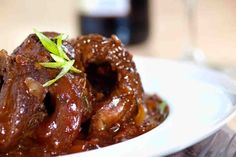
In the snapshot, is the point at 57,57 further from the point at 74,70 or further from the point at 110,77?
the point at 110,77

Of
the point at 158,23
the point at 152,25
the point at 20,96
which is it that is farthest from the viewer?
the point at 158,23

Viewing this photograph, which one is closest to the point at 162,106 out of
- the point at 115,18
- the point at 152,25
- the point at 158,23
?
the point at 115,18

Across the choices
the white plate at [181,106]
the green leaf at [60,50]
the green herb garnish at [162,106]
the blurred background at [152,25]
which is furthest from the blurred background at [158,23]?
the green leaf at [60,50]

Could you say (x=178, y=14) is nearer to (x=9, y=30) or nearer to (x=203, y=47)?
(x=203, y=47)

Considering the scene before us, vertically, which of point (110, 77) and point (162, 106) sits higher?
point (110, 77)

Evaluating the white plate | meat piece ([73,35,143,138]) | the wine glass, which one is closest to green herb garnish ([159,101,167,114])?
the white plate

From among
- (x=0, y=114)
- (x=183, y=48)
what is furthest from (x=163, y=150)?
(x=183, y=48)
